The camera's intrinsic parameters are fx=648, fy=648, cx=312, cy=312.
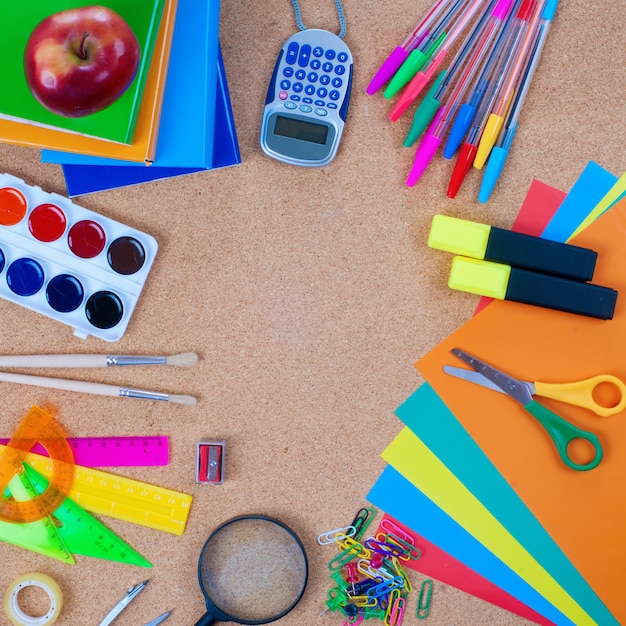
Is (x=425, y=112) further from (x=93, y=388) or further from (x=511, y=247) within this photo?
(x=93, y=388)

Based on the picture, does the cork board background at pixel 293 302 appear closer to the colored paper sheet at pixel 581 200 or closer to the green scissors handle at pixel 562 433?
the colored paper sheet at pixel 581 200

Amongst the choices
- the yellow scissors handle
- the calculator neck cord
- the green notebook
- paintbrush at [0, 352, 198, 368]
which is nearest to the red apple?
the green notebook

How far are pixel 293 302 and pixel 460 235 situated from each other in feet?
0.82

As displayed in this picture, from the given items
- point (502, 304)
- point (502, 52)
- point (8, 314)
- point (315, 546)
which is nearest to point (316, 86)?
point (502, 52)

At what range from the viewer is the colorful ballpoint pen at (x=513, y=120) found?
0.88 m

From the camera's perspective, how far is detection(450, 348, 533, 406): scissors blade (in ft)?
2.96

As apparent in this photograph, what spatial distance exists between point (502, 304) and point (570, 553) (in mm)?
378

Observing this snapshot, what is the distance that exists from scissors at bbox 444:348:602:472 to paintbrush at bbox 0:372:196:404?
415 mm

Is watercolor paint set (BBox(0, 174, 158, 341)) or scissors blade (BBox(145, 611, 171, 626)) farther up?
watercolor paint set (BBox(0, 174, 158, 341))

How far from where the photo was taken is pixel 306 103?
89 cm

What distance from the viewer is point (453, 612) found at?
96cm

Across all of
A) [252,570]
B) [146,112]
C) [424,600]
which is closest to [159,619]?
[252,570]

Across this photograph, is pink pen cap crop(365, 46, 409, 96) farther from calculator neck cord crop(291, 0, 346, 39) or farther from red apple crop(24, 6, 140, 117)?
red apple crop(24, 6, 140, 117)

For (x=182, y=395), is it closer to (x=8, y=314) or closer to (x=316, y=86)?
(x=8, y=314)
